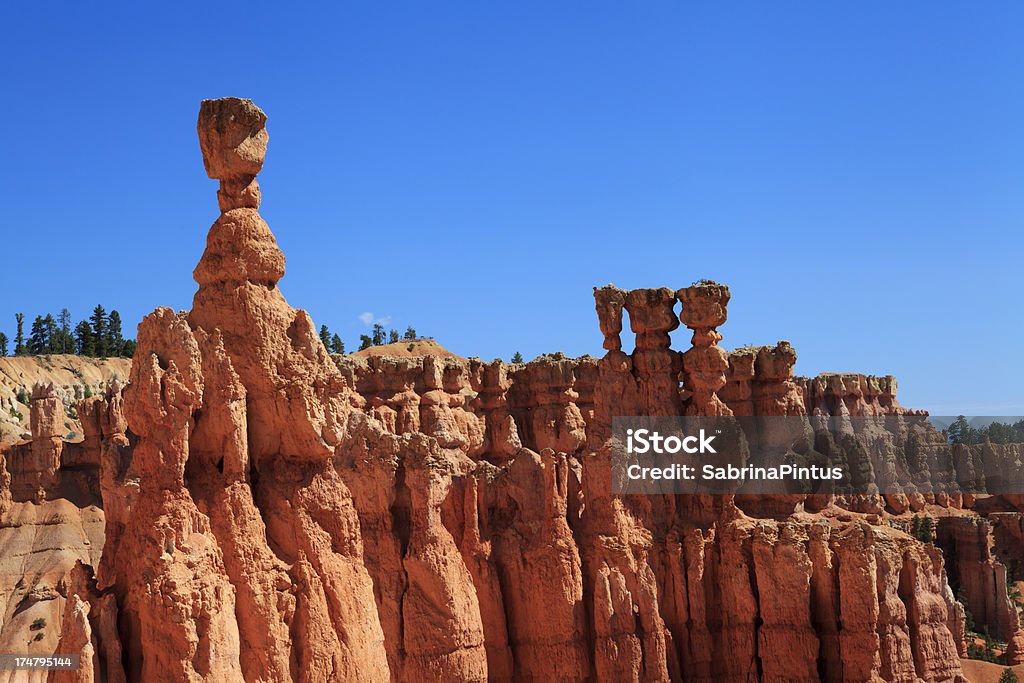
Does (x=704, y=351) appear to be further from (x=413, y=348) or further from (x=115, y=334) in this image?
(x=115, y=334)

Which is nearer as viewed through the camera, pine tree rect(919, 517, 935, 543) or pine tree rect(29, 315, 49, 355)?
pine tree rect(919, 517, 935, 543)

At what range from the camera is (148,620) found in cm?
1394

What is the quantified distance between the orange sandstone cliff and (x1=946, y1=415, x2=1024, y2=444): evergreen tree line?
72584 millimetres

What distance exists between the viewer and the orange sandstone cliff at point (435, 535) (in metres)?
14.6

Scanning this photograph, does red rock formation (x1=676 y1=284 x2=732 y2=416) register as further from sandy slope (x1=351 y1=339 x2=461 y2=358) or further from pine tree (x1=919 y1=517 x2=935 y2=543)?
sandy slope (x1=351 y1=339 x2=461 y2=358)

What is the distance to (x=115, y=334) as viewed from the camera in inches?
5059

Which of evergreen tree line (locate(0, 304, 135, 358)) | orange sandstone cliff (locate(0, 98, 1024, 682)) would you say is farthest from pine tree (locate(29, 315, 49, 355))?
orange sandstone cliff (locate(0, 98, 1024, 682))

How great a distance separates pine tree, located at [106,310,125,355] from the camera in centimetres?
12412

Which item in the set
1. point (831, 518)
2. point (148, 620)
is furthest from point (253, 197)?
point (831, 518)

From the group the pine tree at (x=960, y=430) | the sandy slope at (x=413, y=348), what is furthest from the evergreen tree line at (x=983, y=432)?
the sandy slope at (x=413, y=348)

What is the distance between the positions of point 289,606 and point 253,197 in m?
5.50

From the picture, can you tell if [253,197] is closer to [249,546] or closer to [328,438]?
[328,438]

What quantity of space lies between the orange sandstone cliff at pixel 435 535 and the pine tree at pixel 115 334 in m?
78.7

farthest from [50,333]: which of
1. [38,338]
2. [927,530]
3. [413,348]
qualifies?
[927,530]
